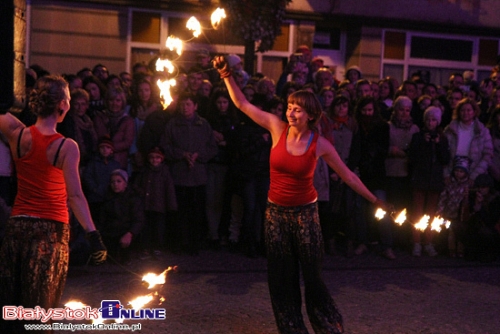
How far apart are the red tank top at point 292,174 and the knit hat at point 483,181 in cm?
530

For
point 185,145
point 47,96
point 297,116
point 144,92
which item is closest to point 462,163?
point 185,145

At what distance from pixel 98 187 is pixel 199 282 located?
76.8 inches

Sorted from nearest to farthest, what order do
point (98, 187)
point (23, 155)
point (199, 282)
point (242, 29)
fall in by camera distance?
1. point (23, 155)
2. point (199, 282)
3. point (98, 187)
4. point (242, 29)

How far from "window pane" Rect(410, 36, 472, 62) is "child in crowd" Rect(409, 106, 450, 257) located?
9006 millimetres

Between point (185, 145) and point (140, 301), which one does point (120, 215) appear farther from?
point (140, 301)

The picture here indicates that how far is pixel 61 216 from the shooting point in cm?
494

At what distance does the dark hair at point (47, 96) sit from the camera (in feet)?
15.8

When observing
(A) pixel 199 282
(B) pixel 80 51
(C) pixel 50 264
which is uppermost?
(B) pixel 80 51

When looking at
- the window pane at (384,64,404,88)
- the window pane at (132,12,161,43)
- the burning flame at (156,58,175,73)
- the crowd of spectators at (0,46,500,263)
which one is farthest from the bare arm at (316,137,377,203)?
the window pane at (384,64,404,88)

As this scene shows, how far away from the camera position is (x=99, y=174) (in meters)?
9.54

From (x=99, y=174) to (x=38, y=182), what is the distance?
15.5 feet

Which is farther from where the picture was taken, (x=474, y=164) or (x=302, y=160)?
(x=474, y=164)

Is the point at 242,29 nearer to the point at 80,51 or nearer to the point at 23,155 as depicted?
the point at 80,51

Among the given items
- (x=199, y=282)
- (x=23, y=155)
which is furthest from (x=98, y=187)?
(x=23, y=155)
